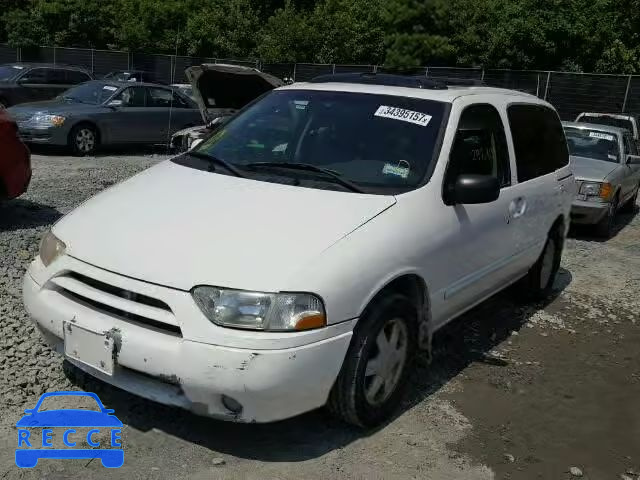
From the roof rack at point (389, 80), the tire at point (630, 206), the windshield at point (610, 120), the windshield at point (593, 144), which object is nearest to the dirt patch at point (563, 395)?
the roof rack at point (389, 80)

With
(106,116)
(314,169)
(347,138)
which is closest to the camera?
(314,169)

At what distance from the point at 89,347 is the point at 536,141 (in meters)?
3.75

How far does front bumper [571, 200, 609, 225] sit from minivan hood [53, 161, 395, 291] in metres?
5.85

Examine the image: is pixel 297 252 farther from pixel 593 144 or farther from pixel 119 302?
pixel 593 144

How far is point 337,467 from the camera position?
321 centimetres

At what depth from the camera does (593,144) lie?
1018 centimetres

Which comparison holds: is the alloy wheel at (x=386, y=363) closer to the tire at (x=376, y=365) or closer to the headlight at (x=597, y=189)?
the tire at (x=376, y=365)

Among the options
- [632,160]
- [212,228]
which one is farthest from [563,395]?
[632,160]

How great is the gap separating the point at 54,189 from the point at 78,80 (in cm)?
938

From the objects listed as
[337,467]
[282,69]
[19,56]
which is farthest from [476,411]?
[19,56]

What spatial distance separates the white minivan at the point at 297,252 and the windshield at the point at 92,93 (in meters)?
9.02

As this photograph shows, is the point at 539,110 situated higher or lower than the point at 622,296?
higher

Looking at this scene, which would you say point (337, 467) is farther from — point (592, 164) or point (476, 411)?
point (592, 164)

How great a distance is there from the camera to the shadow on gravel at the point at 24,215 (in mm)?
6781
